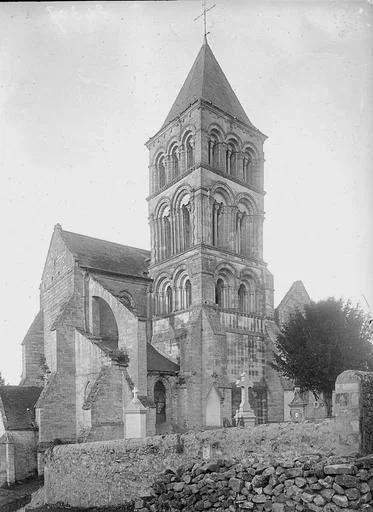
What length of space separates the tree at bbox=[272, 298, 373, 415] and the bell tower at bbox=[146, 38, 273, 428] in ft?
12.5

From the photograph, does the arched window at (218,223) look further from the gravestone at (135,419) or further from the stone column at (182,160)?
the gravestone at (135,419)

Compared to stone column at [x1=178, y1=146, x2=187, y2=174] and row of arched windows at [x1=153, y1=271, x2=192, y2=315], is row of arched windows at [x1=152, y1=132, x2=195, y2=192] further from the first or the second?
row of arched windows at [x1=153, y1=271, x2=192, y2=315]

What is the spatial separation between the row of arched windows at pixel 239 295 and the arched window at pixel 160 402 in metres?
5.71

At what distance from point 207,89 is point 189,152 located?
482 cm

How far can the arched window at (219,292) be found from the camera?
93.7 feet

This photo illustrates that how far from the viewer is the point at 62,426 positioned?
24.5m

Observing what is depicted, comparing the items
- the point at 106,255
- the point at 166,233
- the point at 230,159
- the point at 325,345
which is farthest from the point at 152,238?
the point at 325,345

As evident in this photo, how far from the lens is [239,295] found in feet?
98.6

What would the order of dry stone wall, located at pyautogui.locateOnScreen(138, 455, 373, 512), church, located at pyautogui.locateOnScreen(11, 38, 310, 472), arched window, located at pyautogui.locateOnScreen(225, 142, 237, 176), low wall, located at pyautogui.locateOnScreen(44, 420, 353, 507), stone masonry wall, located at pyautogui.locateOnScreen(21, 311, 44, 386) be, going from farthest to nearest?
arched window, located at pyautogui.locateOnScreen(225, 142, 237, 176) < stone masonry wall, located at pyautogui.locateOnScreen(21, 311, 44, 386) < church, located at pyautogui.locateOnScreen(11, 38, 310, 472) < low wall, located at pyautogui.locateOnScreen(44, 420, 353, 507) < dry stone wall, located at pyautogui.locateOnScreen(138, 455, 373, 512)

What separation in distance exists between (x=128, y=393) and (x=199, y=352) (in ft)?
15.7

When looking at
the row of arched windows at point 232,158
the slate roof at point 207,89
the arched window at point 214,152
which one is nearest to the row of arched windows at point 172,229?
the arched window at point 214,152

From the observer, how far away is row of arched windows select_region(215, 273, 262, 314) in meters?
28.7

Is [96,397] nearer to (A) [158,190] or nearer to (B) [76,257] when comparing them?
(B) [76,257]

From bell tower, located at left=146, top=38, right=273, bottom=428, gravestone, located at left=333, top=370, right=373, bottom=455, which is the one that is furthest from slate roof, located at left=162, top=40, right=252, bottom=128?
gravestone, located at left=333, top=370, right=373, bottom=455
